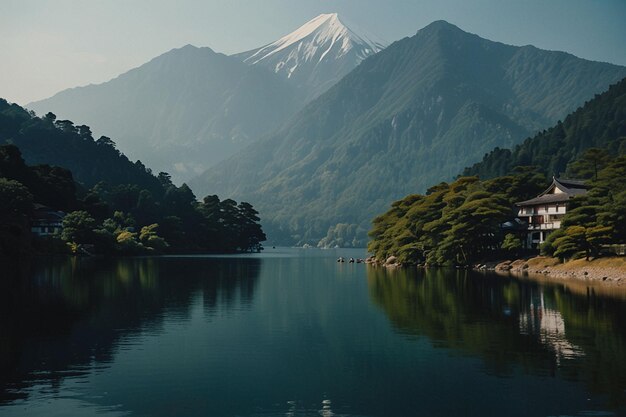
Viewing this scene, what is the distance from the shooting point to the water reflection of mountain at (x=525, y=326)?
24062 millimetres

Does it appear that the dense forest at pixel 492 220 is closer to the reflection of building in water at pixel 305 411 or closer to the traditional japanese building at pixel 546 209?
the traditional japanese building at pixel 546 209

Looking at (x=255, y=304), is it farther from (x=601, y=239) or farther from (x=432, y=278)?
(x=601, y=239)

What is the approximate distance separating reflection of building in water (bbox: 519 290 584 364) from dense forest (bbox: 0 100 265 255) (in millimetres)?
62227

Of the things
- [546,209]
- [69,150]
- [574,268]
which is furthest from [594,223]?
[69,150]

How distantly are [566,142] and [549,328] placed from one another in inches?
6120

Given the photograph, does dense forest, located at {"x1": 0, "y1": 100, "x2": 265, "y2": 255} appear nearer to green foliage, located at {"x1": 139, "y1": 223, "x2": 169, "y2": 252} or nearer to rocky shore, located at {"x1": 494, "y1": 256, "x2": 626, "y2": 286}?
green foliage, located at {"x1": 139, "y1": 223, "x2": 169, "y2": 252}

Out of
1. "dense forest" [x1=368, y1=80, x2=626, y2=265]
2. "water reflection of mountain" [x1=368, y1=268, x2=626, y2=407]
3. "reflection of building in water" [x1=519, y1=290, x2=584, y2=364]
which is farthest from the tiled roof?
"reflection of building in water" [x1=519, y1=290, x2=584, y2=364]

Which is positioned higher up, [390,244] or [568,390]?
[390,244]

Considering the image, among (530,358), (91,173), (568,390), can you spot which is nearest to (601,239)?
(530,358)

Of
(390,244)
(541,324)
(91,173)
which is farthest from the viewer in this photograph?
(91,173)

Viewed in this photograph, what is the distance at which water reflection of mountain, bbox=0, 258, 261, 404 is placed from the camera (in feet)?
77.6

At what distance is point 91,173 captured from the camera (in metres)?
175

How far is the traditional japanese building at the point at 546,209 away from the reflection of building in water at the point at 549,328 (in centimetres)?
4700

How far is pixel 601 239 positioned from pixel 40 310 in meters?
54.6
